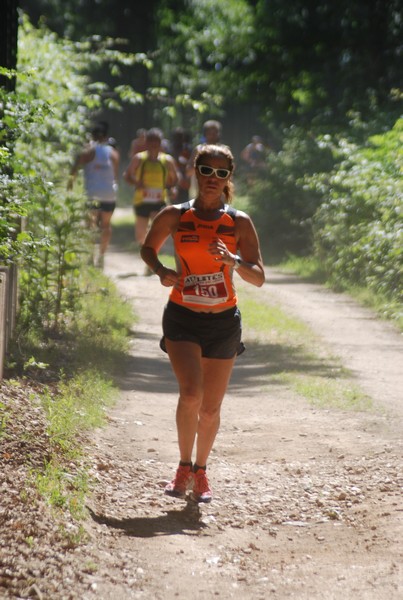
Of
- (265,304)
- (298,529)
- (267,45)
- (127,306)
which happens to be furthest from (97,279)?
(267,45)

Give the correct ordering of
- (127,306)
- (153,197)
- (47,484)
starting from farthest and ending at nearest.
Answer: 1. (153,197)
2. (127,306)
3. (47,484)

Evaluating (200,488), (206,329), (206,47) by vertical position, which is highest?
(206,47)

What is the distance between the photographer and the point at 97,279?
46.4 feet

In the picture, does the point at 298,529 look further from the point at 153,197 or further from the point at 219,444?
the point at 153,197

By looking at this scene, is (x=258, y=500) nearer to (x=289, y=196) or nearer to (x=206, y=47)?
(x=289, y=196)

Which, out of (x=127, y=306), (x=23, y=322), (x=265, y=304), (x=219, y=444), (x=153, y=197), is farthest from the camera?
(x=153, y=197)

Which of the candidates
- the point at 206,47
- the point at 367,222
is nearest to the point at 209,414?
the point at 367,222

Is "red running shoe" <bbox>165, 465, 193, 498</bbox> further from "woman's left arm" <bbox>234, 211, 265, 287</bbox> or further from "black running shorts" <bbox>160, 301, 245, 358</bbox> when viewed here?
"woman's left arm" <bbox>234, 211, 265, 287</bbox>

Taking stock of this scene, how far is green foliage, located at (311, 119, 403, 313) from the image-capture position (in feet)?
46.9

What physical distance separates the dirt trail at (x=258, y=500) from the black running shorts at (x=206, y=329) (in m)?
0.94

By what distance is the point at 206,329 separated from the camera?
249 inches

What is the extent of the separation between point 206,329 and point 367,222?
10523 millimetres

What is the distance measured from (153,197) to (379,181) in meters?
3.12

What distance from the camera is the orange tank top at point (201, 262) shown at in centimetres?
620
